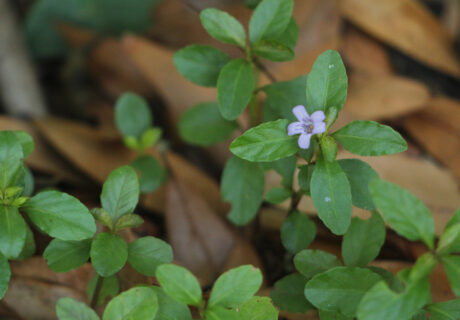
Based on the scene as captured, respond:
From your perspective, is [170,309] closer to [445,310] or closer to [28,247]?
[28,247]

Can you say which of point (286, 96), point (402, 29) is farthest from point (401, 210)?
point (402, 29)

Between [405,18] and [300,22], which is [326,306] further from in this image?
[405,18]

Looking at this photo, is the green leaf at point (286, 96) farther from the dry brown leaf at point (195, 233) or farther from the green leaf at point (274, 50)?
the dry brown leaf at point (195, 233)

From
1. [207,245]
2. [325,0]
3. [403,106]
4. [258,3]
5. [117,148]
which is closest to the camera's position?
[258,3]

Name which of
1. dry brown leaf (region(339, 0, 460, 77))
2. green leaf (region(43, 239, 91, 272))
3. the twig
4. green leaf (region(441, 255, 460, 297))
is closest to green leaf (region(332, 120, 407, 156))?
green leaf (region(441, 255, 460, 297))

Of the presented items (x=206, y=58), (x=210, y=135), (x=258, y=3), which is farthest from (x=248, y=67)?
(x=210, y=135)

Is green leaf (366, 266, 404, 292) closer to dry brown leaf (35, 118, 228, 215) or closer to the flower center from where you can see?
the flower center
